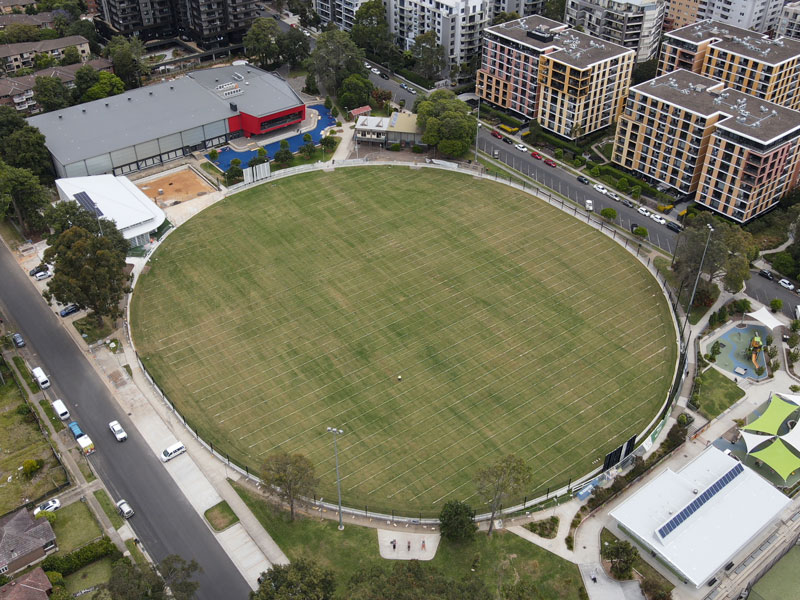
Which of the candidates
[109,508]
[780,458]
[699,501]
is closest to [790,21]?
[780,458]

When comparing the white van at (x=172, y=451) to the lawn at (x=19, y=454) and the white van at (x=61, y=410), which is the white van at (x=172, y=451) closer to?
the lawn at (x=19, y=454)

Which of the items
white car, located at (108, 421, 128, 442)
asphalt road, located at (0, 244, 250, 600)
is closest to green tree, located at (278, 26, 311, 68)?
asphalt road, located at (0, 244, 250, 600)

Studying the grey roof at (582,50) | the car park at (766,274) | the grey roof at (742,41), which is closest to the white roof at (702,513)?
the car park at (766,274)

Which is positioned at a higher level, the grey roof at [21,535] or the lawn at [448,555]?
the grey roof at [21,535]

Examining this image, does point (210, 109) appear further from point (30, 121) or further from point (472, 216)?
point (472, 216)

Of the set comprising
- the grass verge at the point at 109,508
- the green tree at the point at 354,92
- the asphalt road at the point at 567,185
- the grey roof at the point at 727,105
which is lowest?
the grass verge at the point at 109,508

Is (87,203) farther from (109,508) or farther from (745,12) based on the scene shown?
(745,12)

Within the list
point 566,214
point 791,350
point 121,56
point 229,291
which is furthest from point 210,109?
point 791,350

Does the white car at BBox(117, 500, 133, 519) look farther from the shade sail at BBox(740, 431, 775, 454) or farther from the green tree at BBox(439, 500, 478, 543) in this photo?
the shade sail at BBox(740, 431, 775, 454)
